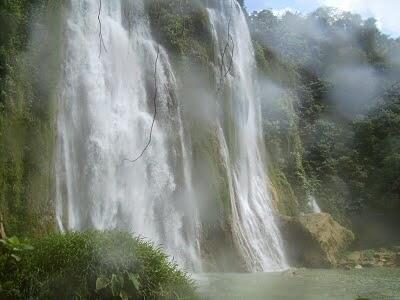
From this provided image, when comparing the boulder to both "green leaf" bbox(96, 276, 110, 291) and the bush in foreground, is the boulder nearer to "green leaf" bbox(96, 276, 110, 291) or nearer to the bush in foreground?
the bush in foreground

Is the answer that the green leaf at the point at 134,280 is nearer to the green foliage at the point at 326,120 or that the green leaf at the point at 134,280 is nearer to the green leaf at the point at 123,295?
the green leaf at the point at 123,295

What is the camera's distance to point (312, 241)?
61.9 feet

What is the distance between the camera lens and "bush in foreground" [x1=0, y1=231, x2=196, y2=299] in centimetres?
809

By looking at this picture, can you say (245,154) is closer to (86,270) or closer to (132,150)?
(132,150)

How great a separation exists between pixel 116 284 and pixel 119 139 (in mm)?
7939

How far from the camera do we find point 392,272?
17281 mm

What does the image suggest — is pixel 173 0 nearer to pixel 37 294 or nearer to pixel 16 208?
pixel 16 208

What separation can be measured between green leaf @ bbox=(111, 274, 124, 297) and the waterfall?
4.99m

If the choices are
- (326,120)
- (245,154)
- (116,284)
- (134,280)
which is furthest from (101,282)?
(326,120)

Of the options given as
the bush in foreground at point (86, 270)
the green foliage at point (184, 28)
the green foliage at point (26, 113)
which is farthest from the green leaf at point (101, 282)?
the green foliage at point (184, 28)

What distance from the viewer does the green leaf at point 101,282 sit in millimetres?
7958

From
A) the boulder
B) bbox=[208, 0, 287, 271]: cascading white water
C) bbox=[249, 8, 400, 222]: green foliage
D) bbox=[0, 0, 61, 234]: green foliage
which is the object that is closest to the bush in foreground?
bbox=[0, 0, 61, 234]: green foliage

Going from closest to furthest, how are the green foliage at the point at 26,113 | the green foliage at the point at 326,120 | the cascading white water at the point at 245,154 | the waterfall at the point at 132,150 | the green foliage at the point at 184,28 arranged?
the green foliage at the point at 26,113 < the waterfall at the point at 132,150 < the cascading white water at the point at 245,154 < the green foliage at the point at 184,28 < the green foliage at the point at 326,120

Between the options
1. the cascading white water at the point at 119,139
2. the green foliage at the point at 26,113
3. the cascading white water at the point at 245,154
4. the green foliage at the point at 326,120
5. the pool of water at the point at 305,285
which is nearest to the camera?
the pool of water at the point at 305,285
